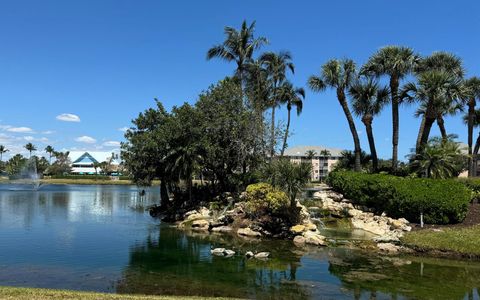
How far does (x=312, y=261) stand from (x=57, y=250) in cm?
1356

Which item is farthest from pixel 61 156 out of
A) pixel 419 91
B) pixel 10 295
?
pixel 10 295

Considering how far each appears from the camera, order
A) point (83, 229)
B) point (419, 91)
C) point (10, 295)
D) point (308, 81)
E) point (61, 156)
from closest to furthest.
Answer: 1. point (10, 295)
2. point (83, 229)
3. point (419, 91)
4. point (308, 81)
5. point (61, 156)

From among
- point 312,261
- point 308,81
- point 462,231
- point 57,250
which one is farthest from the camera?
point 308,81

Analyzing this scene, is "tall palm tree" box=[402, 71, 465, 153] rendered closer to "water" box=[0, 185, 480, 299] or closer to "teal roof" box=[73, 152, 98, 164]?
"water" box=[0, 185, 480, 299]

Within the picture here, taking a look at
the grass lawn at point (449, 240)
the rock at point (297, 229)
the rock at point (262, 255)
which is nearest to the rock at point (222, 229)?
the rock at point (297, 229)

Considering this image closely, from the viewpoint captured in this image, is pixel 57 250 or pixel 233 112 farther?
pixel 233 112

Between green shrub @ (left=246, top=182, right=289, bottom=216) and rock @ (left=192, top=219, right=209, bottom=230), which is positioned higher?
green shrub @ (left=246, top=182, right=289, bottom=216)

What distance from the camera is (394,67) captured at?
39.5 m

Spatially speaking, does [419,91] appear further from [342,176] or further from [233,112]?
[233,112]

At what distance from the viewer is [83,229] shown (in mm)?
32594

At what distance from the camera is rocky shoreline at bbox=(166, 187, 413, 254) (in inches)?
1066

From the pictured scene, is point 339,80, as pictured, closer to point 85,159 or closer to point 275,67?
point 275,67

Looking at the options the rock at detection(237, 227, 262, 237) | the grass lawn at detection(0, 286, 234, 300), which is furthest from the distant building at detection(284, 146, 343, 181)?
the grass lawn at detection(0, 286, 234, 300)

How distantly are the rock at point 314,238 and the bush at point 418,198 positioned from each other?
7120mm
